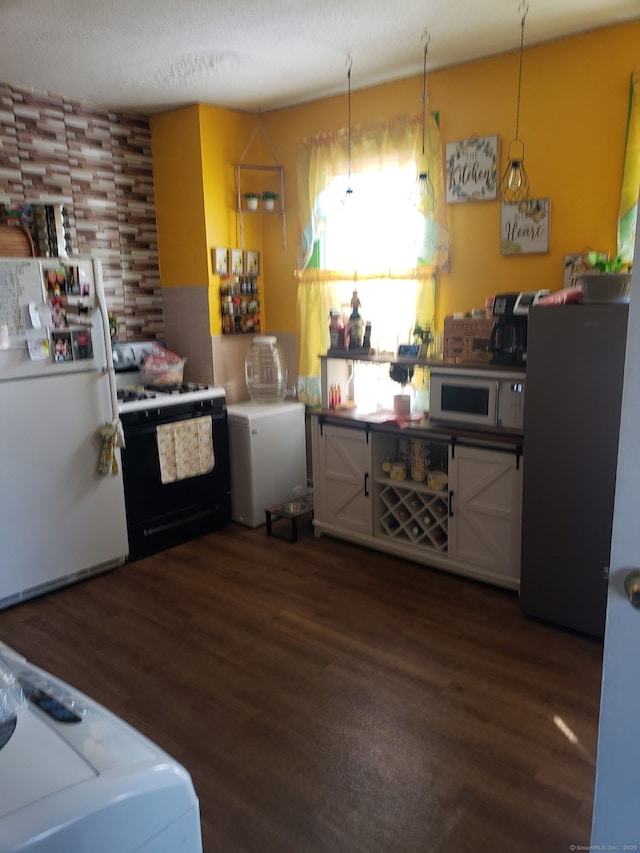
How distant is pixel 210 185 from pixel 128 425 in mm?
1683

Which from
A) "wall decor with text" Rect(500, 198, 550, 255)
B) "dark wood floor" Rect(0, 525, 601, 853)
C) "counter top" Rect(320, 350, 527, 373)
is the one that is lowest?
"dark wood floor" Rect(0, 525, 601, 853)

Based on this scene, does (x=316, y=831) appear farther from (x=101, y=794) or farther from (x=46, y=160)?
(x=46, y=160)

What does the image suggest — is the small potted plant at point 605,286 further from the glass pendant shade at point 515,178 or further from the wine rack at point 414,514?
the wine rack at point 414,514

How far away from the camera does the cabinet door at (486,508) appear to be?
10.2ft

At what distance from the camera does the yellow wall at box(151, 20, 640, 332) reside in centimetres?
308

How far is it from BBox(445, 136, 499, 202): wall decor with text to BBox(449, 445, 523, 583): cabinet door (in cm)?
138

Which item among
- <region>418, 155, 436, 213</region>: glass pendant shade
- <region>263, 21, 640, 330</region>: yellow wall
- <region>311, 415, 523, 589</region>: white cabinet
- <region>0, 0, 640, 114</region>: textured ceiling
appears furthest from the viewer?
<region>418, 155, 436, 213</region>: glass pendant shade

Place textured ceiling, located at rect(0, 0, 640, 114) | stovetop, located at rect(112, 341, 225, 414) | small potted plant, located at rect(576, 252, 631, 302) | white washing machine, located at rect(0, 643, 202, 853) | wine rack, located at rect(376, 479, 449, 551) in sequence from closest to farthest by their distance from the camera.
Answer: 1. white washing machine, located at rect(0, 643, 202, 853)
2. small potted plant, located at rect(576, 252, 631, 302)
3. textured ceiling, located at rect(0, 0, 640, 114)
4. wine rack, located at rect(376, 479, 449, 551)
5. stovetop, located at rect(112, 341, 225, 414)

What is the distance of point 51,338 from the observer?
10.5 feet

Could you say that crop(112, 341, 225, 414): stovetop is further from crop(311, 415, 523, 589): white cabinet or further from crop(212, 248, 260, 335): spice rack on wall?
crop(311, 415, 523, 589): white cabinet

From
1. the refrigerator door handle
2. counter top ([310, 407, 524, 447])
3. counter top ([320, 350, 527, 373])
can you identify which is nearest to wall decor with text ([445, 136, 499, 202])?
counter top ([320, 350, 527, 373])

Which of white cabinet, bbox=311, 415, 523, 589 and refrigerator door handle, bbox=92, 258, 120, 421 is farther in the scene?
refrigerator door handle, bbox=92, 258, 120, 421

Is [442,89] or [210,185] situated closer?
[442,89]

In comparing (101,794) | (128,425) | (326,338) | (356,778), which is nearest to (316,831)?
(356,778)
